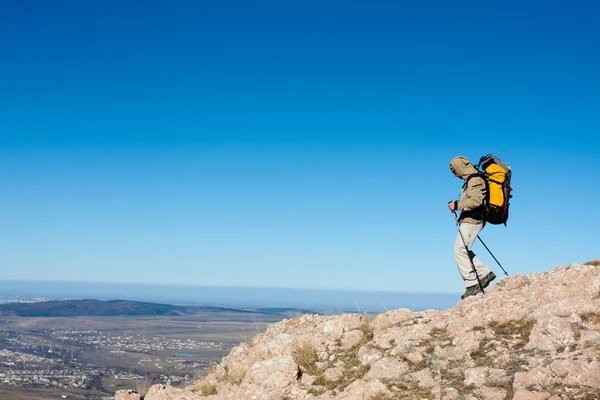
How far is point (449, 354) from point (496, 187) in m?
4.23

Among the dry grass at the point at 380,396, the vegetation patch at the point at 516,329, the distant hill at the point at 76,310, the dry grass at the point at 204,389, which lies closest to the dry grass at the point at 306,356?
the dry grass at the point at 380,396

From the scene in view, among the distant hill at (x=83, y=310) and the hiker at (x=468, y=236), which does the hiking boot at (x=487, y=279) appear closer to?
the hiker at (x=468, y=236)

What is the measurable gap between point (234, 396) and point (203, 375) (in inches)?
108

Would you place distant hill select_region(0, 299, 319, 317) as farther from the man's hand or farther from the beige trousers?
the man's hand

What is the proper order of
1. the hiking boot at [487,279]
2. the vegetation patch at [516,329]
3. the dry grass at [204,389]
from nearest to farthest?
the vegetation patch at [516,329], the dry grass at [204,389], the hiking boot at [487,279]

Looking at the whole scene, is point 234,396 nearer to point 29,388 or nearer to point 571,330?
point 571,330

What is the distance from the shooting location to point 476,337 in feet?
25.3

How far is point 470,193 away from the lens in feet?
33.8

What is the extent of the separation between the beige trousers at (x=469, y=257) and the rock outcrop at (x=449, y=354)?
440 millimetres

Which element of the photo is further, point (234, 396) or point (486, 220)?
point (486, 220)

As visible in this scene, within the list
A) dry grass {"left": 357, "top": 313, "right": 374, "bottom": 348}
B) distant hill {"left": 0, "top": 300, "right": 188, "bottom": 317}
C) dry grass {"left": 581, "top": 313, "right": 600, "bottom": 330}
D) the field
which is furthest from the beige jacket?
distant hill {"left": 0, "top": 300, "right": 188, "bottom": 317}

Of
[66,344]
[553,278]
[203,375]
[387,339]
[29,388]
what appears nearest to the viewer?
[387,339]

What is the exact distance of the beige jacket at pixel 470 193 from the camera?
10242 millimetres

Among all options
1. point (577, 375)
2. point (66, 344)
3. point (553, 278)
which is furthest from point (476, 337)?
point (66, 344)
